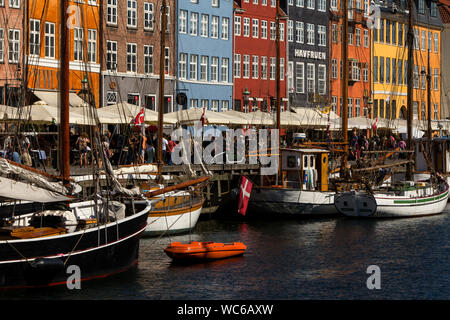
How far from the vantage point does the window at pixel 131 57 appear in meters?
59.1

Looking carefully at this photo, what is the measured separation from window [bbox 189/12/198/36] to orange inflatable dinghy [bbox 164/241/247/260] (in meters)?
35.8

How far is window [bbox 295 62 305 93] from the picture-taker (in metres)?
75.8

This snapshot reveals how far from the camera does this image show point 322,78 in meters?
78.6

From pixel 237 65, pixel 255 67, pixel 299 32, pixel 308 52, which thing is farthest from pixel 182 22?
pixel 308 52

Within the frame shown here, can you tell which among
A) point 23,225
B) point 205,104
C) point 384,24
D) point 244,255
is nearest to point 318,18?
point 384,24

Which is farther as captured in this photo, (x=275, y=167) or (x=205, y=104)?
(x=205, y=104)

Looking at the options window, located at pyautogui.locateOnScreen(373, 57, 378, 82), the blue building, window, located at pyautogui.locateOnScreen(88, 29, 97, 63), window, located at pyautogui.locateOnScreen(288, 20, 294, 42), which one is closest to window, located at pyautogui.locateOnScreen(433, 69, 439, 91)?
window, located at pyautogui.locateOnScreen(373, 57, 378, 82)

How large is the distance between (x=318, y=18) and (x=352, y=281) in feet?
175

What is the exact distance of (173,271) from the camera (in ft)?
91.1

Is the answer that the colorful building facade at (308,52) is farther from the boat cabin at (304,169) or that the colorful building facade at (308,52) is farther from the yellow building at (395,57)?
the boat cabin at (304,169)

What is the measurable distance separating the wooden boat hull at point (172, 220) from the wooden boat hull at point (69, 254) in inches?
274

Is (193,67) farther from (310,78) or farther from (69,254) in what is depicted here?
(69,254)

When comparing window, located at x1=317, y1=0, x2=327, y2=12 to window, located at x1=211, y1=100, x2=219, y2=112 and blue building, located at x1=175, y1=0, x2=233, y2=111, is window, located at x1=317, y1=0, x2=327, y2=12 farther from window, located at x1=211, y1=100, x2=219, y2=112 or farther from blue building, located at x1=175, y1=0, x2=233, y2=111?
window, located at x1=211, y1=100, x2=219, y2=112
